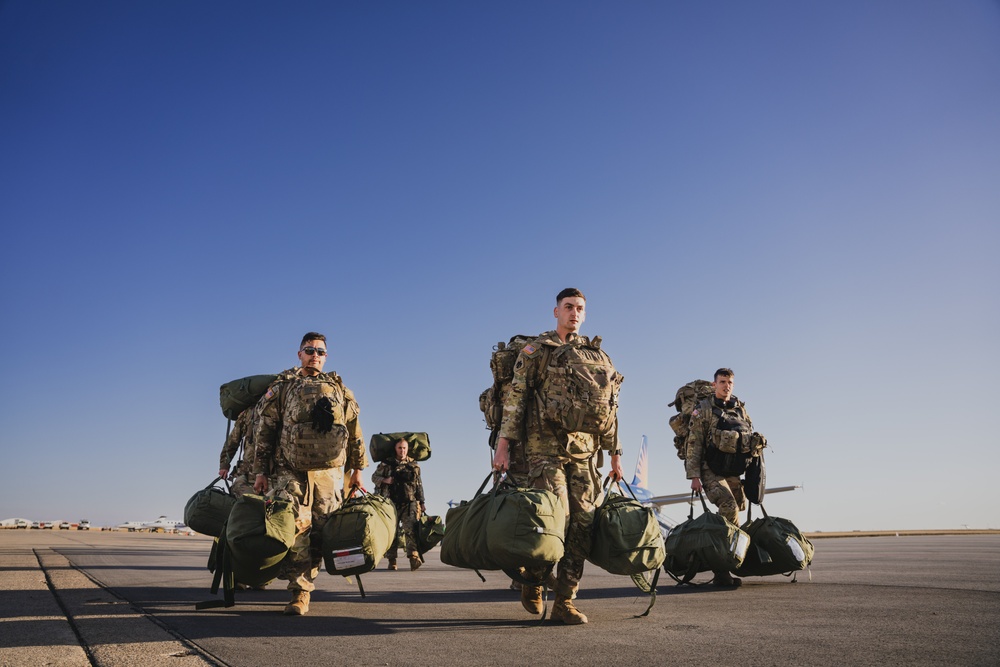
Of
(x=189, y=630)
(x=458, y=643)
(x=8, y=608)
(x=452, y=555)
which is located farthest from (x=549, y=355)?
(x=8, y=608)

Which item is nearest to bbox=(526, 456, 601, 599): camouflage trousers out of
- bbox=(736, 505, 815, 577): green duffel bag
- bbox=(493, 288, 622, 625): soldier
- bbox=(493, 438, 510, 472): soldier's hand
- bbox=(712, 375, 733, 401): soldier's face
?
bbox=(493, 288, 622, 625): soldier

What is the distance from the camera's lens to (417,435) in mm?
11648

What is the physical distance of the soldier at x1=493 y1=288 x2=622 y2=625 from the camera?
16.9 ft

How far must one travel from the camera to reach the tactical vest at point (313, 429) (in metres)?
5.93

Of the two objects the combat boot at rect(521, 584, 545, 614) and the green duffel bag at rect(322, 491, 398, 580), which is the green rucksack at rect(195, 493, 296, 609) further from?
the combat boot at rect(521, 584, 545, 614)

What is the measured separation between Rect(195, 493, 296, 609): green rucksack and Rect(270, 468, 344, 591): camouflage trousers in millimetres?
211

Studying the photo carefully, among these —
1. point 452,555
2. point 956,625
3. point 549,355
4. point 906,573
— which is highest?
point 549,355

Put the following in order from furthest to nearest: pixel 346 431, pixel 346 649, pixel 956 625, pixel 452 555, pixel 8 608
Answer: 1. pixel 346 431
2. pixel 8 608
3. pixel 452 555
4. pixel 956 625
5. pixel 346 649

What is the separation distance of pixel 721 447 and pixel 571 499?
3.65 m

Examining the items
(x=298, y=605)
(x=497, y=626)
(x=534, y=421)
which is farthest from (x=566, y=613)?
(x=298, y=605)

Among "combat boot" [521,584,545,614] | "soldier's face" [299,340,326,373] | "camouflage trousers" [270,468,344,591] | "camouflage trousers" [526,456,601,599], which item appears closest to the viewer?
"camouflage trousers" [526,456,601,599]

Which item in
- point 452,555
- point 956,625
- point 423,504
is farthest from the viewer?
point 423,504

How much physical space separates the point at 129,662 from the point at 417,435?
330 inches

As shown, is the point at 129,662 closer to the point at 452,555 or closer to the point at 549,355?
the point at 452,555
